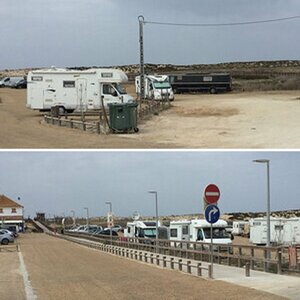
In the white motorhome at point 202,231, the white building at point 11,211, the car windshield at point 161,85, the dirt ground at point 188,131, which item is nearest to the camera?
the dirt ground at point 188,131

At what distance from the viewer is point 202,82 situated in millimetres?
75438

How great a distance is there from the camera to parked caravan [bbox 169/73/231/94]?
7488cm

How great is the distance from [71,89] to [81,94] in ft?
2.92

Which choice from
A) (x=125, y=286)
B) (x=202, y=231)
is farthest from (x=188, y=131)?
(x=125, y=286)

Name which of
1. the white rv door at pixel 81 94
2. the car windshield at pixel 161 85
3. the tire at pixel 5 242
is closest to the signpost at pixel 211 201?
the white rv door at pixel 81 94

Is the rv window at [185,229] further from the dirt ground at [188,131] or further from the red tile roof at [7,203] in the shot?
the red tile roof at [7,203]

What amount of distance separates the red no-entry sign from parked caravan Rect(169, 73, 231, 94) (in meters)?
55.6

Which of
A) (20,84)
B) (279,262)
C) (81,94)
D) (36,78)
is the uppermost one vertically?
(20,84)

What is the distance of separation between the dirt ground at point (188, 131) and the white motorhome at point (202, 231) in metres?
4.97

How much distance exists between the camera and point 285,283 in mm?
17109

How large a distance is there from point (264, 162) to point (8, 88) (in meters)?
64.1

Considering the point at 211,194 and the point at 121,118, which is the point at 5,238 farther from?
the point at 211,194

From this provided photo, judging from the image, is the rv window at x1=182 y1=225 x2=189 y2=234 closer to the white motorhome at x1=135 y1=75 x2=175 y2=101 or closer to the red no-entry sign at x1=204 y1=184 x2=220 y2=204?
the white motorhome at x1=135 y1=75 x2=175 y2=101

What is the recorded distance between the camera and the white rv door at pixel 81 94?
1793 inches
